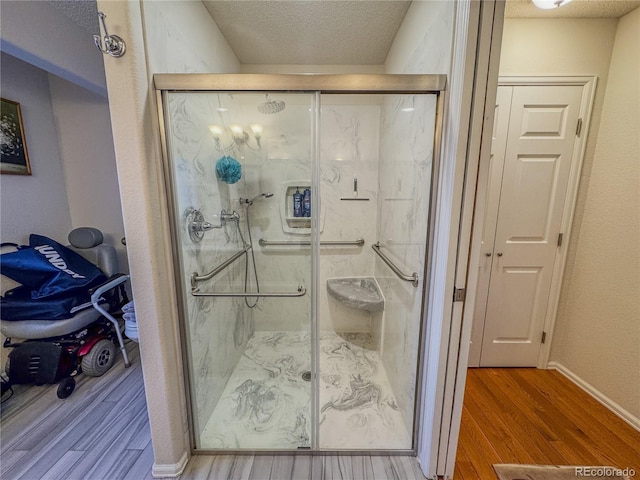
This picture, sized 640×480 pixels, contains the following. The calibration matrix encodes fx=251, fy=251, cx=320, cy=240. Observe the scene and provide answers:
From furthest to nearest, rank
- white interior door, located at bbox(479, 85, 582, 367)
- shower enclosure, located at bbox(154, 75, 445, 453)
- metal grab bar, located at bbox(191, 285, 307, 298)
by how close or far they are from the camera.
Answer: white interior door, located at bbox(479, 85, 582, 367) → metal grab bar, located at bbox(191, 285, 307, 298) → shower enclosure, located at bbox(154, 75, 445, 453)

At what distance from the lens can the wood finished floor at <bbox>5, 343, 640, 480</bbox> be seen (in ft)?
4.23

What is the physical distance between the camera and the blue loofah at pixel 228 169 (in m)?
1.75

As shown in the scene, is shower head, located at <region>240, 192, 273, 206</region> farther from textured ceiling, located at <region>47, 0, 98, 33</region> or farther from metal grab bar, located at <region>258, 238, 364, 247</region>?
textured ceiling, located at <region>47, 0, 98, 33</region>

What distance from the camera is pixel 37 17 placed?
4.86 feet

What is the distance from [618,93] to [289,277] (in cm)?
241

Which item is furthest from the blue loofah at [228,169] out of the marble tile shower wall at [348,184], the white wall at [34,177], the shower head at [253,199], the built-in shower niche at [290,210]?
the white wall at [34,177]

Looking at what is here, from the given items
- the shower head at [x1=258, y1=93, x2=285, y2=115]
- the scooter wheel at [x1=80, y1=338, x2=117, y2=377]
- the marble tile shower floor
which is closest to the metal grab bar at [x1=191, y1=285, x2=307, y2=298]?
the marble tile shower floor

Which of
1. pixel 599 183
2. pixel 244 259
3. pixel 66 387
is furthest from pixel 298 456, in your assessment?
pixel 599 183

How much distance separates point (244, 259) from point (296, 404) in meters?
1.05

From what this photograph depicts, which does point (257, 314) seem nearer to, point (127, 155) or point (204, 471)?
point (204, 471)

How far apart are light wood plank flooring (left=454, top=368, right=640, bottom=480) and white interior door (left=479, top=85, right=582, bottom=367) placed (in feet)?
0.78

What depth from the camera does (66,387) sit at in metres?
1.75

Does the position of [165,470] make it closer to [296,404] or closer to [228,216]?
[296,404]

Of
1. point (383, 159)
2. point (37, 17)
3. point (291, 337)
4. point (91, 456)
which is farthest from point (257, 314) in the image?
point (37, 17)
